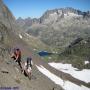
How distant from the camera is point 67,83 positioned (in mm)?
78375

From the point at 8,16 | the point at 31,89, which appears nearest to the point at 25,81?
the point at 31,89

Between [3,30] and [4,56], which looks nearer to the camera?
[4,56]

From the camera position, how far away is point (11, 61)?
43875 mm

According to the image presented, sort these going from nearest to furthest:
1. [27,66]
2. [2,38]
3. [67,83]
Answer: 1. [27,66]
2. [67,83]
3. [2,38]

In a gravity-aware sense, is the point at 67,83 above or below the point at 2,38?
below

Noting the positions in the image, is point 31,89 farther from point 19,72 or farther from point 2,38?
point 2,38

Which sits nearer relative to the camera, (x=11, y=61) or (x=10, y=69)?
(x=10, y=69)

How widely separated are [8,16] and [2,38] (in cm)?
10850

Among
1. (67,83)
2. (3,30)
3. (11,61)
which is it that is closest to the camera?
(11,61)

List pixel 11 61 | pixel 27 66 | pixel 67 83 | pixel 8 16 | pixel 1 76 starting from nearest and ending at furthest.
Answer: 1. pixel 1 76
2. pixel 27 66
3. pixel 11 61
4. pixel 67 83
5. pixel 8 16

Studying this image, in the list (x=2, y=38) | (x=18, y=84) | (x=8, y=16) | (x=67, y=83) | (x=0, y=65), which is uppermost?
(x=8, y=16)

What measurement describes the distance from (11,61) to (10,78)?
7.81 meters

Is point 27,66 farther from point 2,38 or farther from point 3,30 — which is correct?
point 3,30

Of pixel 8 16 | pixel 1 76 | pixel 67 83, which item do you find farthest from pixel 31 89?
pixel 8 16
